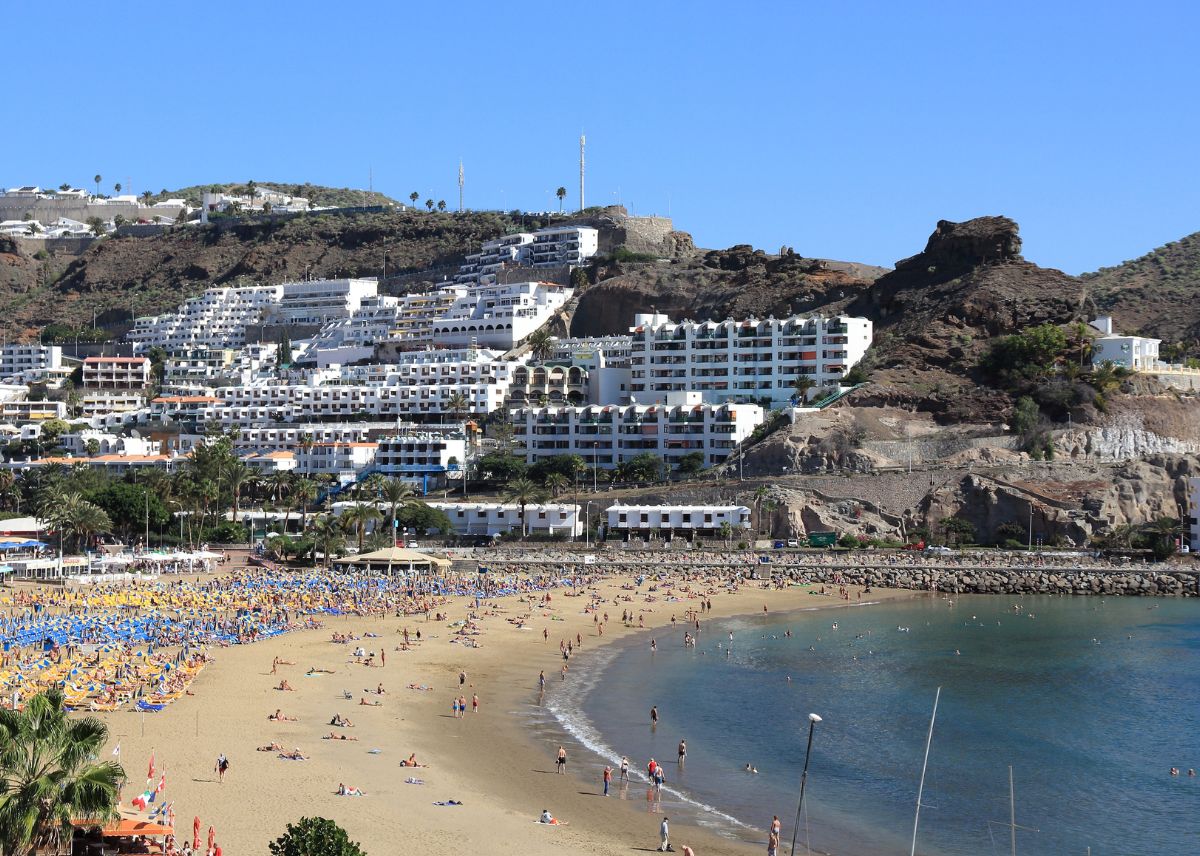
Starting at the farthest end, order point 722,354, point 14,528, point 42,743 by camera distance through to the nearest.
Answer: point 722,354 < point 14,528 < point 42,743

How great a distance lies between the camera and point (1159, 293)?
137 meters

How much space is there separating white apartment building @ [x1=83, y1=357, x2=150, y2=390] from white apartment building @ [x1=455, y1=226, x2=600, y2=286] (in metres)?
32.2

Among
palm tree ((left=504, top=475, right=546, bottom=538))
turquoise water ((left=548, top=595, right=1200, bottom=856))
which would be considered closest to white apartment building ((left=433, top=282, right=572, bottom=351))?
palm tree ((left=504, top=475, right=546, bottom=538))

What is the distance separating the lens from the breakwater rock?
70125 millimetres

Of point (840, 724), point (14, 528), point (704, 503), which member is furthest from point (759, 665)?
point (14, 528)

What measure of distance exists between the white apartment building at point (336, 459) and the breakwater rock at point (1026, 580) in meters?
38.2

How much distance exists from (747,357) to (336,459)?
30887 millimetres

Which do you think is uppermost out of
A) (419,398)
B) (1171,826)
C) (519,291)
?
(519,291)

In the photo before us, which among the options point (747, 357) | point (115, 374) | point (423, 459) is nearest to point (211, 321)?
point (115, 374)

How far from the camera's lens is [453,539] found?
81375 millimetres

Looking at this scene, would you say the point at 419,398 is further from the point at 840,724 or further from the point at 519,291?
the point at 840,724

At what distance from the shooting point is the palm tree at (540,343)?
118125mm

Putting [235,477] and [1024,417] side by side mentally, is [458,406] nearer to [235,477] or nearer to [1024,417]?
[235,477]

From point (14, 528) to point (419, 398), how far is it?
140 feet
